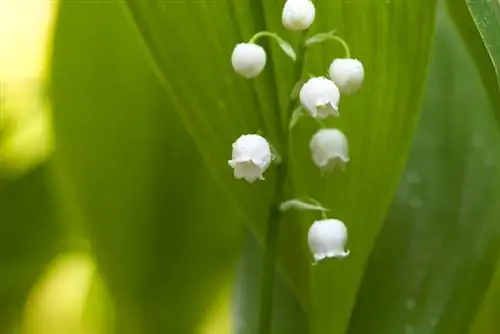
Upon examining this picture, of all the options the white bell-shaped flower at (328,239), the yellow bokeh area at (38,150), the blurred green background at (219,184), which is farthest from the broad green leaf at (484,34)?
the yellow bokeh area at (38,150)

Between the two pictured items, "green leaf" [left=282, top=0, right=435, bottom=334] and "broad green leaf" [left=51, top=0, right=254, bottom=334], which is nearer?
"green leaf" [left=282, top=0, right=435, bottom=334]

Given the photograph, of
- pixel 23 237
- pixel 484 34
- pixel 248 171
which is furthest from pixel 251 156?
pixel 23 237

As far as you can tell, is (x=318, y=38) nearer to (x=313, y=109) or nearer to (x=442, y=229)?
(x=313, y=109)

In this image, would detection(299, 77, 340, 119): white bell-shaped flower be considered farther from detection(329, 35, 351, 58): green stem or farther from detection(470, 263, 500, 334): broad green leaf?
detection(470, 263, 500, 334): broad green leaf

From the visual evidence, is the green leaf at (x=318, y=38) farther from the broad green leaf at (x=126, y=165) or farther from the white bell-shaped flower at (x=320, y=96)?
the broad green leaf at (x=126, y=165)

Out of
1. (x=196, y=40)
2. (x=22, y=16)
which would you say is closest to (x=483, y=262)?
(x=196, y=40)

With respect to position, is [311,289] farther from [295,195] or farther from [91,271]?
[91,271]

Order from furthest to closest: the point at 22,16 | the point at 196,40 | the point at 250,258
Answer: the point at 22,16
the point at 250,258
the point at 196,40

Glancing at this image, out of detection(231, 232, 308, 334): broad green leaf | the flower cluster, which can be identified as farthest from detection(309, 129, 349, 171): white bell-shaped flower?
detection(231, 232, 308, 334): broad green leaf
